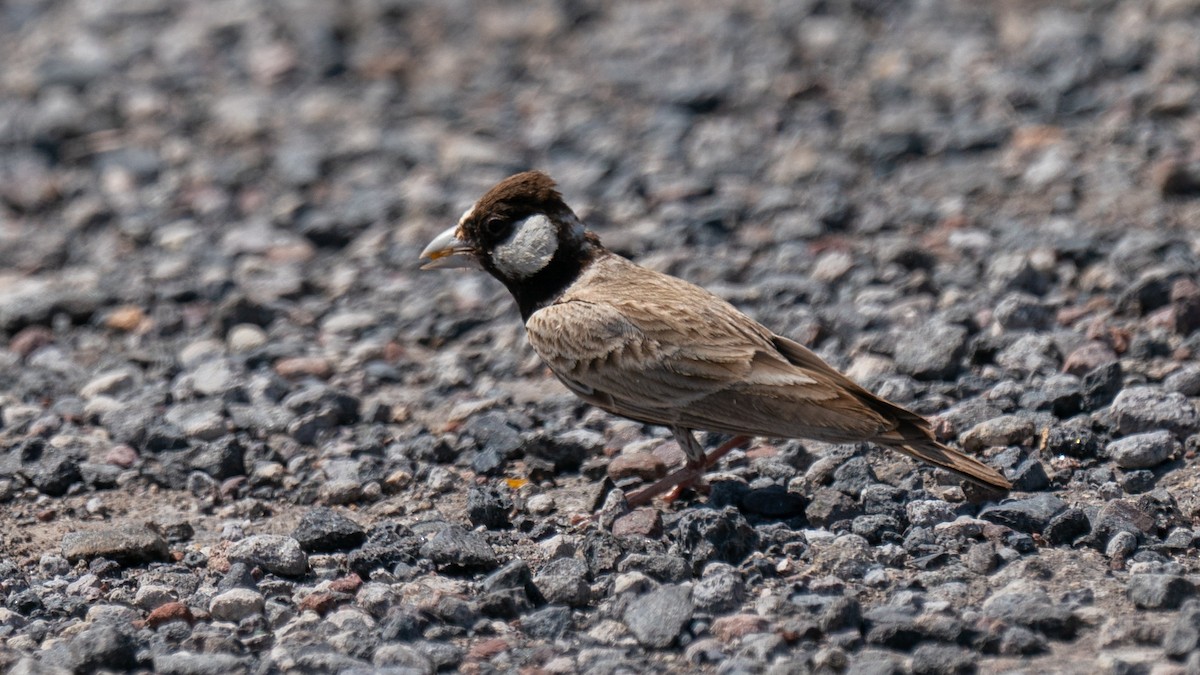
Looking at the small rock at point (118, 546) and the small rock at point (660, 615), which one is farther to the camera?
the small rock at point (118, 546)

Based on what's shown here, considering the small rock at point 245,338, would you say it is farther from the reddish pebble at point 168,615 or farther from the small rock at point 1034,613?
the small rock at point 1034,613

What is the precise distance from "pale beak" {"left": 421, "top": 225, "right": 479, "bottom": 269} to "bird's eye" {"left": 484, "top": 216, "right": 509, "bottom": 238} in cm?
17

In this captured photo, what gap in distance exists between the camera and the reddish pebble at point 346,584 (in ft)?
17.7

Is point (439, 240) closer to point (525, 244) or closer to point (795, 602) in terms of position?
point (525, 244)

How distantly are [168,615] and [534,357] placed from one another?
2.99m

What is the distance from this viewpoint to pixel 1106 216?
855 cm

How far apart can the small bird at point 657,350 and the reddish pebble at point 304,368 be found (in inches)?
45.0

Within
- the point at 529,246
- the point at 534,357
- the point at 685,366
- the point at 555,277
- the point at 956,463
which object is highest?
the point at 529,246

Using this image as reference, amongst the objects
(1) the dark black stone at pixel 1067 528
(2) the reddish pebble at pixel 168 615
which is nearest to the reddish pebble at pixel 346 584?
(2) the reddish pebble at pixel 168 615

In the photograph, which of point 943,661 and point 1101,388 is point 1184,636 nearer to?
point 943,661

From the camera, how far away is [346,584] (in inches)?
214

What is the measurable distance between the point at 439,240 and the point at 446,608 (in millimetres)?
2336

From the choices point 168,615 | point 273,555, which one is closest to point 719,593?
point 273,555

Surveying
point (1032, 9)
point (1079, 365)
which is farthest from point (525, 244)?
point (1032, 9)
